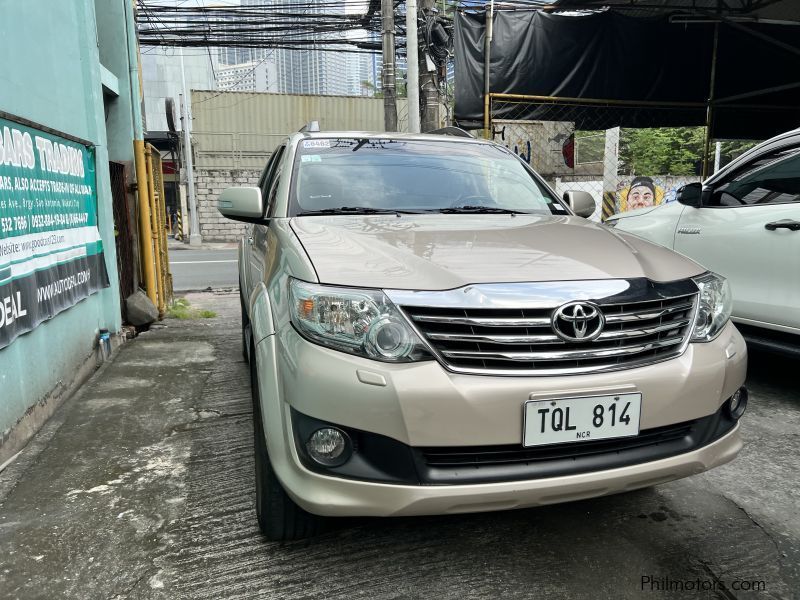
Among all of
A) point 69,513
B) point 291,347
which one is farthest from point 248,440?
point 291,347

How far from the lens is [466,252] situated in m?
2.04

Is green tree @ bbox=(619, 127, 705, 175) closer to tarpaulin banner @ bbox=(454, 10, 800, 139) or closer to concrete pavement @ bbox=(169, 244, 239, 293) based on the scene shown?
tarpaulin banner @ bbox=(454, 10, 800, 139)

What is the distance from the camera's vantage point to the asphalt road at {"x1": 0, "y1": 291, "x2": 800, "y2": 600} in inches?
76.6

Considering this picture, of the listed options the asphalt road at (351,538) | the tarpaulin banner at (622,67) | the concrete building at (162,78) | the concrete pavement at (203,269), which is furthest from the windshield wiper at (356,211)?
the concrete building at (162,78)

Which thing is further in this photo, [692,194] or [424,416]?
[692,194]

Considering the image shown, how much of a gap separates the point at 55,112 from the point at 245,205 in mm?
1939

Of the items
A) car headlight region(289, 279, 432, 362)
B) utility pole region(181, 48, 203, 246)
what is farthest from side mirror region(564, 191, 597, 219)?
utility pole region(181, 48, 203, 246)

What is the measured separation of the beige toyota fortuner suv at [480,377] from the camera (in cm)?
167

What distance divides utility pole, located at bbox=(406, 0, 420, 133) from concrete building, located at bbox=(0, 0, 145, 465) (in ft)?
14.0

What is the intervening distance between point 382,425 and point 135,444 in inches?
78.6

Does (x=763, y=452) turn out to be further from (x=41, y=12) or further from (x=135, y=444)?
(x=41, y=12)

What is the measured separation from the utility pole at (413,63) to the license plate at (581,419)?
22.8ft

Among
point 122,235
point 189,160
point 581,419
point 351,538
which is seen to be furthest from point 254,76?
point 581,419

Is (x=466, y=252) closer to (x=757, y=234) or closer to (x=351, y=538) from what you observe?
(x=351, y=538)
